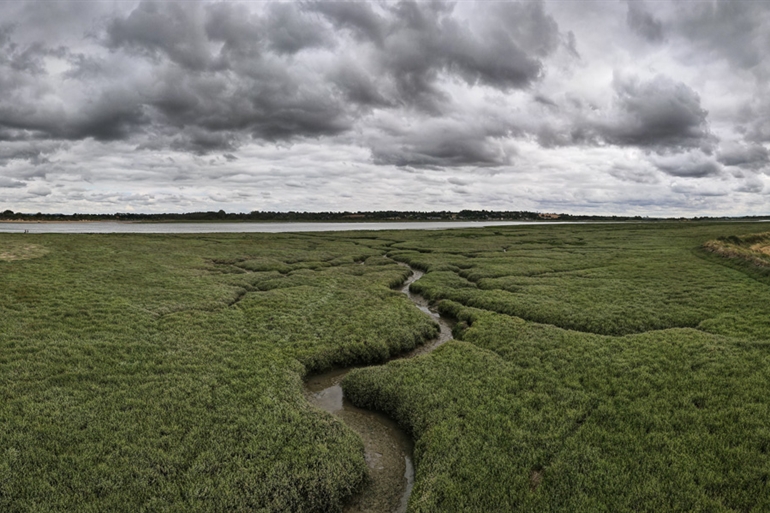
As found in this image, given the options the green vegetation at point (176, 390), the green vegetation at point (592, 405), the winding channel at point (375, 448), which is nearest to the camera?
the green vegetation at point (592, 405)

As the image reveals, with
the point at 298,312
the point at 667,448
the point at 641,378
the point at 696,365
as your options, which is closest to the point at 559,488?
the point at 667,448

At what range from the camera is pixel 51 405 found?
13.5 meters

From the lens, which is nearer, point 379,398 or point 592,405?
point 592,405

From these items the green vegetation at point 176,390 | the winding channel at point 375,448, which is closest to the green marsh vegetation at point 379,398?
the green vegetation at point 176,390

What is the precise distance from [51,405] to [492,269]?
3994 cm

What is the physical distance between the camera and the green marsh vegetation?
10.3 metres

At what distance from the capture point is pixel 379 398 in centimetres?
1647

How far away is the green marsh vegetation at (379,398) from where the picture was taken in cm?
1034

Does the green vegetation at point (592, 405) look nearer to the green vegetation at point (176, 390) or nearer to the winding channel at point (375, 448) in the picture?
the winding channel at point (375, 448)

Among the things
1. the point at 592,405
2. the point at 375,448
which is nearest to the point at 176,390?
the point at 375,448

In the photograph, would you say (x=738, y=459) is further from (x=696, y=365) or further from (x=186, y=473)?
(x=186, y=473)

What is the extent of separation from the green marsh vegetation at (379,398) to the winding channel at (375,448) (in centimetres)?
55

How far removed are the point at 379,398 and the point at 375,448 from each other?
2.85m

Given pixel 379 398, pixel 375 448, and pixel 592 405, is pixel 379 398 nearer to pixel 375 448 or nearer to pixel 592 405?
pixel 375 448
